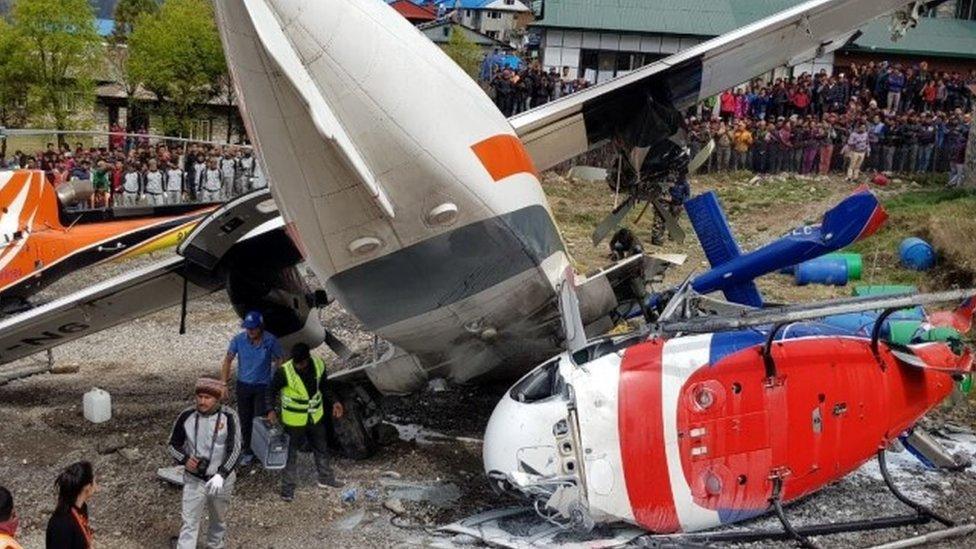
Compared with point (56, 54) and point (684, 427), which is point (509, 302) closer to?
point (684, 427)

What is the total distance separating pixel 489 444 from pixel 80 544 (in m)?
3.91

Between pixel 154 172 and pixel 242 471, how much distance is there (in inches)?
507

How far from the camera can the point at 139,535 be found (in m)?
9.76

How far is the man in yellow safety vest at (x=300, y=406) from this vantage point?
34.3 feet

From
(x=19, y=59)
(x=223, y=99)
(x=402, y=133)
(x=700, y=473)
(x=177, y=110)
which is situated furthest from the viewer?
(x=223, y=99)

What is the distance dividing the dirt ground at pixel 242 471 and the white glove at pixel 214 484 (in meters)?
0.90

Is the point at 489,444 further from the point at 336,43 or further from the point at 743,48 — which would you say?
the point at 743,48

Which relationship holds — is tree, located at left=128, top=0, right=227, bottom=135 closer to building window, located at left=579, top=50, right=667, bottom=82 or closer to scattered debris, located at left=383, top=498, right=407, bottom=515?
building window, located at left=579, top=50, right=667, bottom=82

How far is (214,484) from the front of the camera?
29.1 feet

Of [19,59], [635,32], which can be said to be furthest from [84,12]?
[635,32]

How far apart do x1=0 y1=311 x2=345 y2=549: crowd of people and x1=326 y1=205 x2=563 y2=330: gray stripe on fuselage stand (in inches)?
45.5

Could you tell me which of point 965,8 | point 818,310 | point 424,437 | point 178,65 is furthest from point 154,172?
point 965,8

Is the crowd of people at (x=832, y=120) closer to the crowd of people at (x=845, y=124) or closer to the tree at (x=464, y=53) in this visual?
the crowd of people at (x=845, y=124)

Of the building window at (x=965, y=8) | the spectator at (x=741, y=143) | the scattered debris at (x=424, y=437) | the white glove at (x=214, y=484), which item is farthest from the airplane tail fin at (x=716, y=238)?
the building window at (x=965, y=8)
